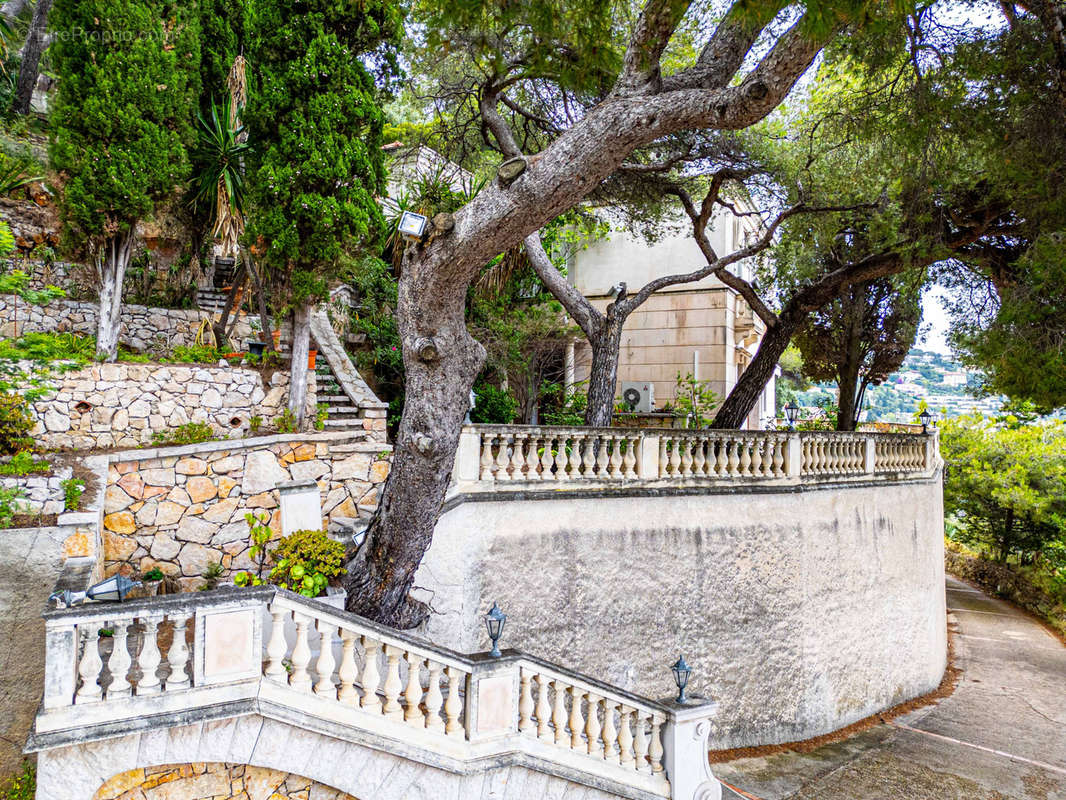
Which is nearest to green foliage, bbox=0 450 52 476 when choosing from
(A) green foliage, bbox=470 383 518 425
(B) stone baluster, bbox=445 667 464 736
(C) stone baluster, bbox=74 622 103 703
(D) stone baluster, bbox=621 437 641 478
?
(C) stone baluster, bbox=74 622 103 703

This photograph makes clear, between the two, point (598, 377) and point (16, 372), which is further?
point (598, 377)

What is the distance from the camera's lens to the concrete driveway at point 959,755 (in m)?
7.34

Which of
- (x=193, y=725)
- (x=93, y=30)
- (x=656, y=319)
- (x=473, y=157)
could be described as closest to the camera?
(x=193, y=725)

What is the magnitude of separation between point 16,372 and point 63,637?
3496 millimetres

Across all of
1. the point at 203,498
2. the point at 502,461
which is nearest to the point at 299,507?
the point at 203,498

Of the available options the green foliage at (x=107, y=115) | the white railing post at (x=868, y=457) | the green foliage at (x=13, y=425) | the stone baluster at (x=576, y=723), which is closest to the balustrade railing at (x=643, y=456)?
the white railing post at (x=868, y=457)

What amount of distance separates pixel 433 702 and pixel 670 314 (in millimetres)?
12774

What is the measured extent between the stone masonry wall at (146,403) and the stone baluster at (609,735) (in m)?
5.99

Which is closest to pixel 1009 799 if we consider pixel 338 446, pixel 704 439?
pixel 704 439

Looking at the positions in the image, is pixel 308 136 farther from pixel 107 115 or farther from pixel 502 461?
pixel 502 461

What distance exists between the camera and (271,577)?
5848 mm

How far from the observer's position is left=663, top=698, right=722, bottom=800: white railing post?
5328mm

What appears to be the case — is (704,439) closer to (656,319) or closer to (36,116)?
(656,319)

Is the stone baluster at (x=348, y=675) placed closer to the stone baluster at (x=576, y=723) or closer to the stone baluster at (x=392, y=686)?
the stone baluster at (x=392, y=686)
